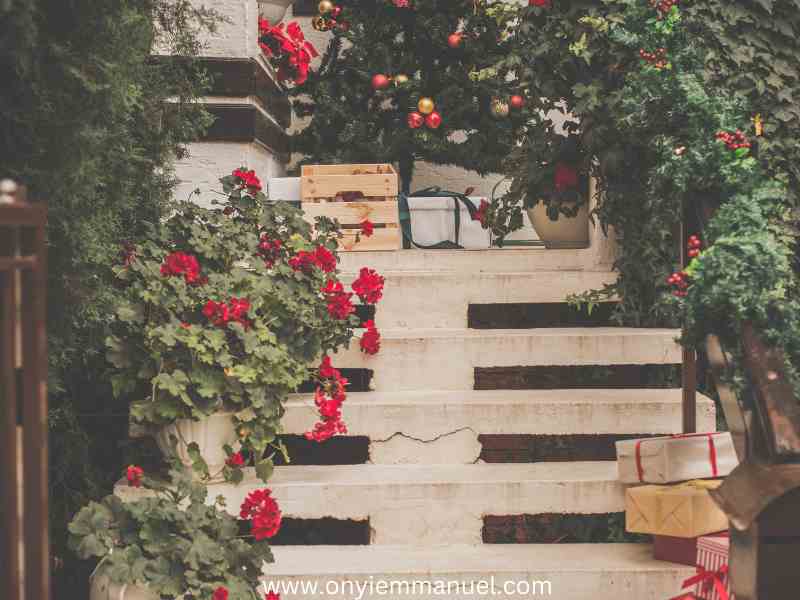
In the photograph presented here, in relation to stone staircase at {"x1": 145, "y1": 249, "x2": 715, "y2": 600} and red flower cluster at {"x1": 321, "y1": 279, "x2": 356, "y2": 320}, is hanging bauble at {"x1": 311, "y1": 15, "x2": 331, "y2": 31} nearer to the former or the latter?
stone staircase at {"x1": 145, "y1": 249, "x2": 715, "y2": 600}

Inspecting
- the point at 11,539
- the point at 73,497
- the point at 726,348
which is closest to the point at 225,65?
the point at 73,497

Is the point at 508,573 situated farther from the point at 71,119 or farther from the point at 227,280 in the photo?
the point at 71,119

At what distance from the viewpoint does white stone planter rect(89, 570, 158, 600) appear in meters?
2.56

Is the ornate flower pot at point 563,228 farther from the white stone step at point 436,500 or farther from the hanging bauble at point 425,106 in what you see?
the white stone step at point 436,500

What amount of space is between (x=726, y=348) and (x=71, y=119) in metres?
1.67

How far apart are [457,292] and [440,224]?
1.67 meters

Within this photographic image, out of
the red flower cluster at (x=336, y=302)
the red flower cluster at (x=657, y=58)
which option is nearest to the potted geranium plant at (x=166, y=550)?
the red flower cluster at (x=336, y=302)

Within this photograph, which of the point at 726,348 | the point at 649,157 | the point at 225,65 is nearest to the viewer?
the point at 726,348

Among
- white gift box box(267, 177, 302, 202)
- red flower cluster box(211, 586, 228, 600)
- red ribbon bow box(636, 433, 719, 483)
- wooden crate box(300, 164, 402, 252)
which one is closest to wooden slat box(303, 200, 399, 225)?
wooden crate box(300, 164, 402, 252)

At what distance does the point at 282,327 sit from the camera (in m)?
3.48

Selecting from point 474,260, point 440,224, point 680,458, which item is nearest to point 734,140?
point 680,458

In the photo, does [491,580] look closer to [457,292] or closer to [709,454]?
[709,454]

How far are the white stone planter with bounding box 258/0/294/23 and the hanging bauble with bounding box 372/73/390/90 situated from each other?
2.17 feet

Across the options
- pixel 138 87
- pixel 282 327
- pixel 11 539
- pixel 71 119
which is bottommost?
pixel 11 539
